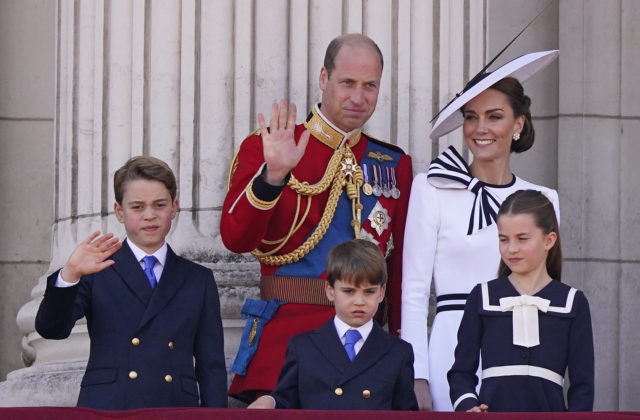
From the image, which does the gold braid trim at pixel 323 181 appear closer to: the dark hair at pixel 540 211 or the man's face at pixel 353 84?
the man's face at pixel 353 84

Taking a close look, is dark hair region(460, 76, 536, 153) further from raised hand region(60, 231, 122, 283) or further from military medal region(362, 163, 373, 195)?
raised hand region(60, 231, 122, 283)

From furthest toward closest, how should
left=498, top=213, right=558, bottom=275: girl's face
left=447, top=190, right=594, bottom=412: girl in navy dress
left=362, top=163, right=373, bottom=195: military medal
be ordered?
left=362, top=163, right=373, bottom=195: military medal, left=498, top=213, right=558, bottom=275: girl's face, left=447, top=190, right=594, bottom=412: girl in navy dress

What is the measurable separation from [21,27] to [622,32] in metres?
2.81

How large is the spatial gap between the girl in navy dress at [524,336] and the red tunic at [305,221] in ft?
2.27

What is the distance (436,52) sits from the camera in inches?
250

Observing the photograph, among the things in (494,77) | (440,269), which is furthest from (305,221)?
(494,77)

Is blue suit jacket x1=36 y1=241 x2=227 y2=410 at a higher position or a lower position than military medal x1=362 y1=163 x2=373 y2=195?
lower

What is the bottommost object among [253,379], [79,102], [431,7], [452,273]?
[253,379]

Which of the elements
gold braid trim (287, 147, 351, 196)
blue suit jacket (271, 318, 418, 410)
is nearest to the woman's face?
gold braid trim (287, 147, 351, 196)

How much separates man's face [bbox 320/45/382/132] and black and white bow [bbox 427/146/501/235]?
0.32 meters

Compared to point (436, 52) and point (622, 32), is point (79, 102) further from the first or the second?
point (622, 32)

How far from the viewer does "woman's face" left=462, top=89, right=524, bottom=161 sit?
555 centimetres

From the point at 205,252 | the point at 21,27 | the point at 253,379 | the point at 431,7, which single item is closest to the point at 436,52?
the point at 431,7

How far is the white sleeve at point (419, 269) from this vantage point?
17.6 ft
